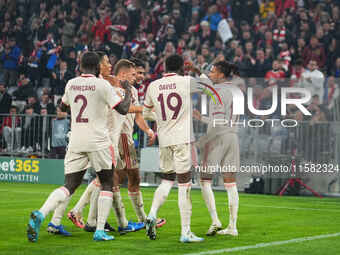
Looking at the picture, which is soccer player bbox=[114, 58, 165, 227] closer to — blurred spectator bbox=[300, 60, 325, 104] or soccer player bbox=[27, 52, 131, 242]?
soccer player bbox=[27, 52, 131, 242]

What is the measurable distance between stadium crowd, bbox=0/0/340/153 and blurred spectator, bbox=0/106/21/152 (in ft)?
0.42

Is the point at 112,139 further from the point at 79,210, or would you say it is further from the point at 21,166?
the point at 21,166

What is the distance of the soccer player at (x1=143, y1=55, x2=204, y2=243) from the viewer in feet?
27.3

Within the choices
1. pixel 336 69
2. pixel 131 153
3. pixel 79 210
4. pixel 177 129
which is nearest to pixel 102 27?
pixel 336 69

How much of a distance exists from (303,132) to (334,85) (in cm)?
151

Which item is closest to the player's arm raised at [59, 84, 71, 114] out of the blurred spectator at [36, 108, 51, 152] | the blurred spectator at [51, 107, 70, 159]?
the blurred spectator at [51, 107, 70, 159]

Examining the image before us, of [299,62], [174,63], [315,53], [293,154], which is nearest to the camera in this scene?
[174,63]

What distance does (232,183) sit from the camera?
923 cm

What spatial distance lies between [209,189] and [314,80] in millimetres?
8639

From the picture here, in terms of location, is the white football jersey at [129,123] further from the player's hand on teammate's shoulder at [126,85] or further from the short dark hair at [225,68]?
the short dark hair at [225,68]

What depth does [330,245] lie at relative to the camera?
8.16 m

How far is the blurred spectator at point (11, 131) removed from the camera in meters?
19.2

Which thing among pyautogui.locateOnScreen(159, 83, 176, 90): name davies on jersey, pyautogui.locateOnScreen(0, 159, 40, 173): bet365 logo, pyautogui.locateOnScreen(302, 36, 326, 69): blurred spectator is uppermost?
pyautogui.locateOnScreen(302, 36, 326, 69): blurred spectator

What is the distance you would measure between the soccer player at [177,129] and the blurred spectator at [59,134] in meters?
10.2
